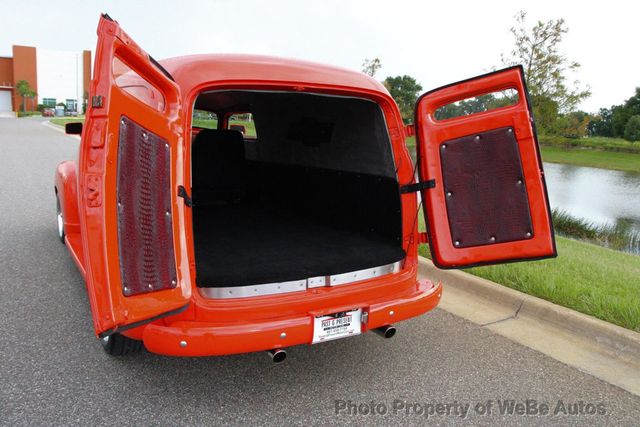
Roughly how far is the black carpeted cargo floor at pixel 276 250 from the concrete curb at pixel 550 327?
1184 millimetres

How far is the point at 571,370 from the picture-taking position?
10.6 feet

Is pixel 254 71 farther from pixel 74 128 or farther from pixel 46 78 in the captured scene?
pixel 46 78

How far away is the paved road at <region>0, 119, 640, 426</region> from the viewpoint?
103 inches

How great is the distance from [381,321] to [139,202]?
1523mm

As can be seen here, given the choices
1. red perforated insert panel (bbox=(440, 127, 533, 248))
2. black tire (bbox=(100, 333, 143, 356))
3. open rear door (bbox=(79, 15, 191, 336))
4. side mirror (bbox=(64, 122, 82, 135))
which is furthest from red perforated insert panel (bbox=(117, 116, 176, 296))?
side mirror (bbox=(64, 122, 82, 135))

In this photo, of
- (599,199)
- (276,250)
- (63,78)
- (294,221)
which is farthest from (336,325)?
(63,78)

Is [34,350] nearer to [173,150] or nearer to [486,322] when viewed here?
[173,150]

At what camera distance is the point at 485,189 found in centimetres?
306

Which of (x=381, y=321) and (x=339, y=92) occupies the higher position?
(x=339, y=92)

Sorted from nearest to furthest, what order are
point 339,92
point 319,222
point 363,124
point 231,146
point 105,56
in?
point 105,56 < point 339,92 < point 363,124 < point 319,222 < point 231,146

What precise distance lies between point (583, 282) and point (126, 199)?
3955 millimetres

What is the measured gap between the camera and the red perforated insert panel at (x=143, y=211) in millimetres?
2139

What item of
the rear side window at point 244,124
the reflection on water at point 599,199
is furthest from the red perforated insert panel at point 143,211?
the reflection on water at point 599,199

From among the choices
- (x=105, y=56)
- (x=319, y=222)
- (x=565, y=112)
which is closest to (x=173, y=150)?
(x=105, y=56)
